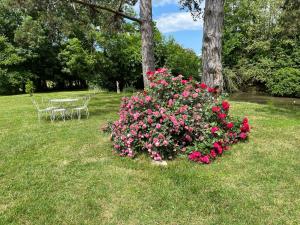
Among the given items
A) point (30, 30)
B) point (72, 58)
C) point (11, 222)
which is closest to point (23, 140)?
point (11, 222)

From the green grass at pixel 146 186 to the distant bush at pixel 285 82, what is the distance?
15.7m

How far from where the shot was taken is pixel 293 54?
21.1m

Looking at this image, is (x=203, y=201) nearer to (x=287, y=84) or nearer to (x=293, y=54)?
(x=287, y=84)

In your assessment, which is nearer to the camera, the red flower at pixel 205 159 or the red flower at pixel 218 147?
the red flower at pixel 205 159

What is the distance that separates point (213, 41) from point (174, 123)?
2.16 m

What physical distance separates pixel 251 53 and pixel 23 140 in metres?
21.2

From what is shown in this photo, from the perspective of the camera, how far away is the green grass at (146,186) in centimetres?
297

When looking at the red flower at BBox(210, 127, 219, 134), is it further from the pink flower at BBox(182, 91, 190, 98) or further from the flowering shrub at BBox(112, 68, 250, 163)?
the pink flower at BBox(182, 91, 190, 98)

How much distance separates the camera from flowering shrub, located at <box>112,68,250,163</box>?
4.39 metres

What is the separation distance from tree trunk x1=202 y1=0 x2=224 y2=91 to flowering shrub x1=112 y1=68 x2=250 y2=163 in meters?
0.67

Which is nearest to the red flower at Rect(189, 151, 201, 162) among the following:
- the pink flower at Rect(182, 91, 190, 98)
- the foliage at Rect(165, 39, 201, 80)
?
the pink flower at Rect(182, 91, 190, 98)

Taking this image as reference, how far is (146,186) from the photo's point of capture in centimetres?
362

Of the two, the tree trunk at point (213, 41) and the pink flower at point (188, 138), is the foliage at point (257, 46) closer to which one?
the tree trunk at point (213, 41)

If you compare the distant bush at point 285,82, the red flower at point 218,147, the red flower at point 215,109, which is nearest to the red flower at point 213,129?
the red flower at point 218,147
